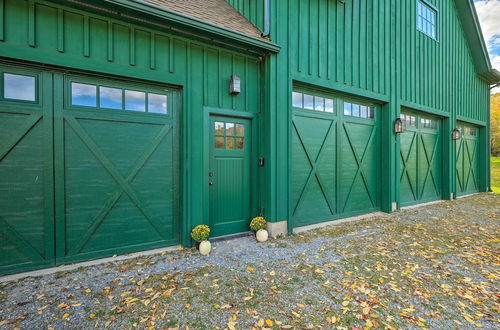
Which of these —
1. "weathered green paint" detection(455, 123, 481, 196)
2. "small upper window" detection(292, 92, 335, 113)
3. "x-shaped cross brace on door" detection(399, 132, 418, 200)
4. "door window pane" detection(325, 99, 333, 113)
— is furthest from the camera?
"weathered green paint" detection(455, 123, 481, 196)

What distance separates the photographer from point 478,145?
8.98 m

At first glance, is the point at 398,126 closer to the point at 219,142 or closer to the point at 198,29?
the point at 219,142

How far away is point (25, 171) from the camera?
8.39 ft

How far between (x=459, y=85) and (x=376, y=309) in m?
8.94

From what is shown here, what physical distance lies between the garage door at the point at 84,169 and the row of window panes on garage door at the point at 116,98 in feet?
0.04

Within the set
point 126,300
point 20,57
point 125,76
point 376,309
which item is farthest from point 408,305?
point 20,57

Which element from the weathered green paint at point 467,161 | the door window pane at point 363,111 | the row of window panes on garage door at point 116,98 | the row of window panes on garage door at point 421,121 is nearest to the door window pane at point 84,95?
the row of window panes on garage door at point 116,98

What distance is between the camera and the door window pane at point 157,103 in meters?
3.20

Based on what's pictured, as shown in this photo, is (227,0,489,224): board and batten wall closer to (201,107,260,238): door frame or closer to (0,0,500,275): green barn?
(0,0,500,275): green barn

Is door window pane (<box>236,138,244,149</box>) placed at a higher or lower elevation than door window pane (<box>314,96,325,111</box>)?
lower

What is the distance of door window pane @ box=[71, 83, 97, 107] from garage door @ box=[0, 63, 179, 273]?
0.03 feet

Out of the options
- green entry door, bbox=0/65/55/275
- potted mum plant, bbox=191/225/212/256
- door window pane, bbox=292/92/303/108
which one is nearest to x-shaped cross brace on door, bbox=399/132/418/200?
door window pane, bbox=292/92/303/108

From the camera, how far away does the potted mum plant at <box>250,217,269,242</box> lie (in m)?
3.60

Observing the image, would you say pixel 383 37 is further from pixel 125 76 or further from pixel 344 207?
pixel 125 76
